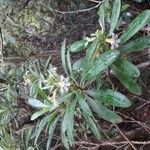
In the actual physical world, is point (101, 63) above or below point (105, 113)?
above

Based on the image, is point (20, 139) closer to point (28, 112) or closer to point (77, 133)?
point (28, 112)

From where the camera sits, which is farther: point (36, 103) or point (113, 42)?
point (36, 103)

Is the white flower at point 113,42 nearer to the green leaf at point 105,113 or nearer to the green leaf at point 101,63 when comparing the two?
the green leaf at point 101,63

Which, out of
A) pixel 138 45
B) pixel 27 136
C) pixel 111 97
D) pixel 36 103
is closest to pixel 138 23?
pixel 138 45

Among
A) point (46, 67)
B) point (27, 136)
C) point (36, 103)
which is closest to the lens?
point (36, 103)

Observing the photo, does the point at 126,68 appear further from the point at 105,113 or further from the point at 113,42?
the point at 105,113

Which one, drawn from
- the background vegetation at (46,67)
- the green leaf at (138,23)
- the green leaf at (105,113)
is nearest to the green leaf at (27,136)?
the background vegetation at (46,67)

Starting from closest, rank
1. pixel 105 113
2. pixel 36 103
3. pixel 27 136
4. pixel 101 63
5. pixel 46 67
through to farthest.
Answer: pixel 101 63 < pixel 105 113 < pixel 36 103 < pixel 46 67 < pixel 27 136

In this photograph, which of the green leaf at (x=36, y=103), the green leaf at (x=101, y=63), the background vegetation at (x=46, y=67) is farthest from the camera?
the background vegetation at (x=46, y=67)
